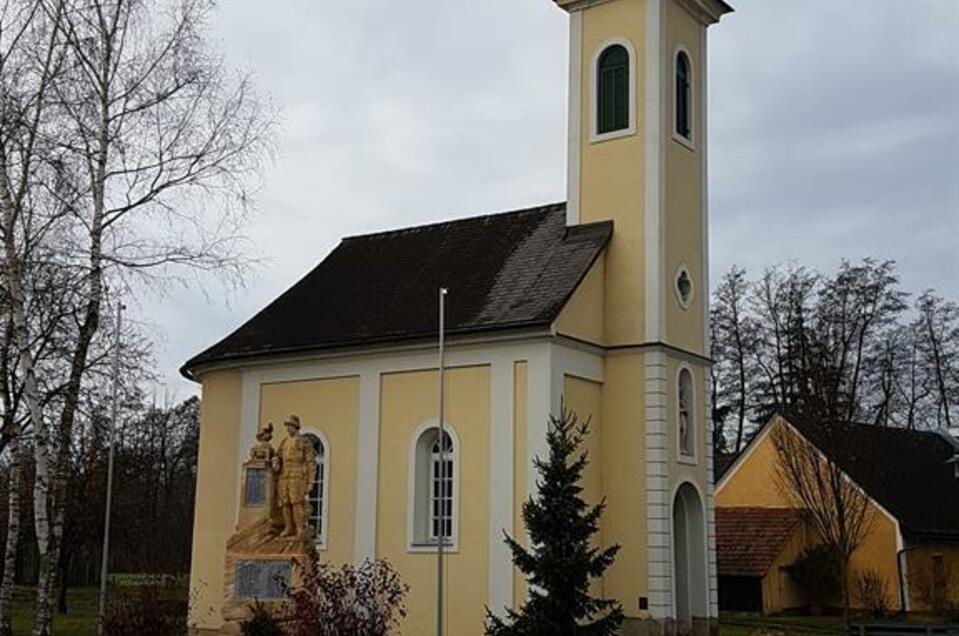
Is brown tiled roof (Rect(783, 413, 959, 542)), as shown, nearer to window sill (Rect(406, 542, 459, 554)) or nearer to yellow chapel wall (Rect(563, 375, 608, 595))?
yellow chapel wall (Rect(563, 375, 608, 595))

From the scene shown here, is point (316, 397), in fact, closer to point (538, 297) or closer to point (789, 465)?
point (538, 297)

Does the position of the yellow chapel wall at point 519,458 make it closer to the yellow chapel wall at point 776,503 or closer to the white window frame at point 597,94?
the white window frame at point 597,94

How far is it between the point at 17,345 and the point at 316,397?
7355 millimetres

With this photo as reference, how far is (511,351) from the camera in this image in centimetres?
2375

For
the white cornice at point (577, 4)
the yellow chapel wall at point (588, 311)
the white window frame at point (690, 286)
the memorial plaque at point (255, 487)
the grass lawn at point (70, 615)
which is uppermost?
the white cornice at point (577, 4)

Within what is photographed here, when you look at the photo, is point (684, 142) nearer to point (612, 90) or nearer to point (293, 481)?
point (612, 90)

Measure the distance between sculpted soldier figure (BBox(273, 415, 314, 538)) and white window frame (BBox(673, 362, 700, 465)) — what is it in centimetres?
755

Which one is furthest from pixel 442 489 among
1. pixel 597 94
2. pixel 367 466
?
pixel 597 94

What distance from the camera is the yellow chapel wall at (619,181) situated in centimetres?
2477

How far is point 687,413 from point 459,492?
501cm

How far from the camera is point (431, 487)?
2500 centimetres

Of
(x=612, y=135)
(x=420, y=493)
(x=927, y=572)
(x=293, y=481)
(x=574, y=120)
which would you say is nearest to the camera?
(x=293, y=481)

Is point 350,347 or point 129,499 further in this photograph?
point 129,499

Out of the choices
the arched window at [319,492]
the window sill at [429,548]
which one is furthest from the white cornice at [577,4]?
the window sill at [429,548]
